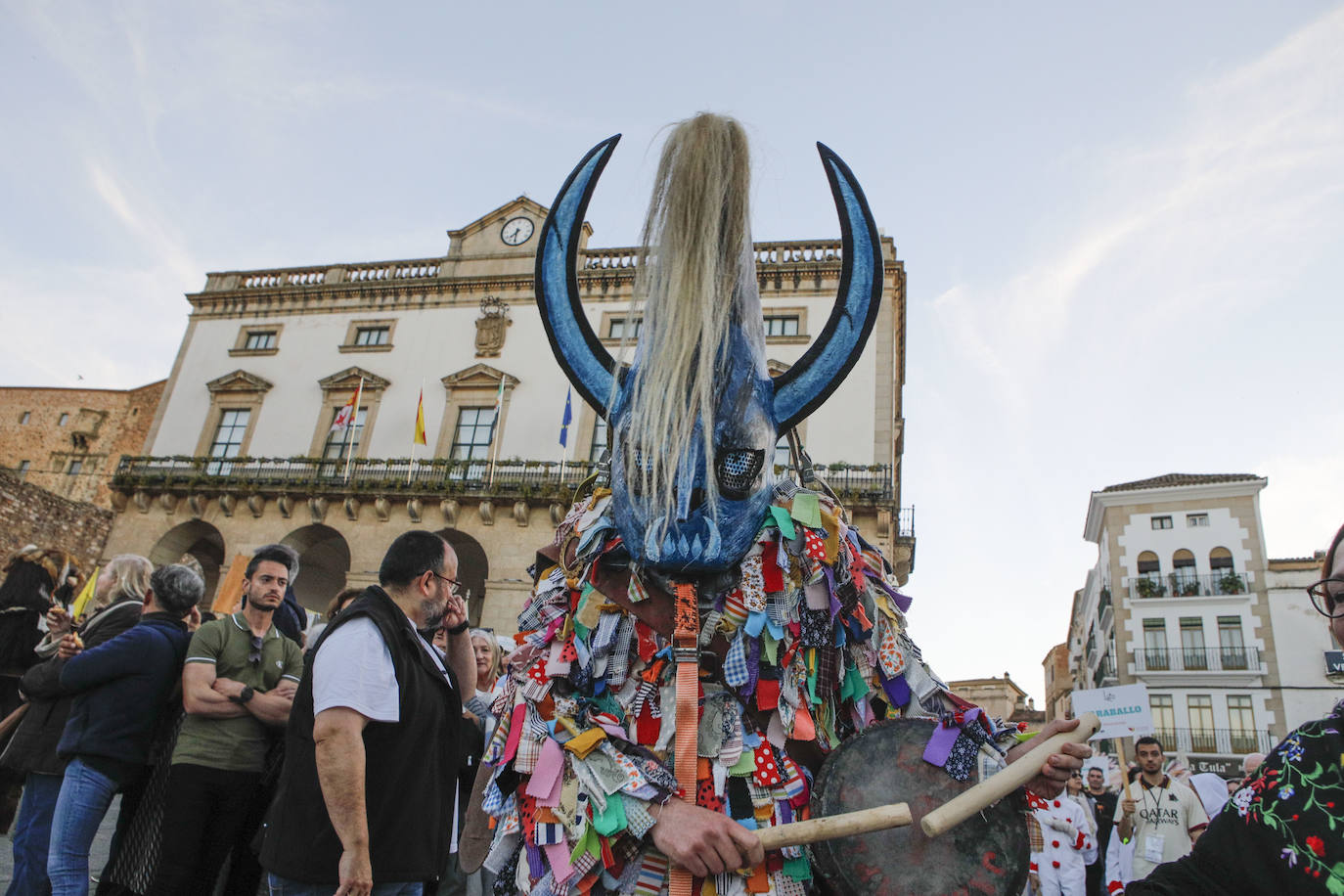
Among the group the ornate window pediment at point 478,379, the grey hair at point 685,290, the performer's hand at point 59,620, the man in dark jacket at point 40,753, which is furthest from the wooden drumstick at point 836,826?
the ornate window pediment at point 478,379

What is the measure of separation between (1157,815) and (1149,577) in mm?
27799

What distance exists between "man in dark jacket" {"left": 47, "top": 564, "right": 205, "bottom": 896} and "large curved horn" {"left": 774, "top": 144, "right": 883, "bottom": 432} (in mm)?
2711

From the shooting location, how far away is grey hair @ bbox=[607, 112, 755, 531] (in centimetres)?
196

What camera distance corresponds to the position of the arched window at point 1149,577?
101ft

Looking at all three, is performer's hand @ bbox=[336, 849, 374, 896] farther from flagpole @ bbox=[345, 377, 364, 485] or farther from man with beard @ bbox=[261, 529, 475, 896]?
flagpole @ bbox=[345, 377, 364, 485]

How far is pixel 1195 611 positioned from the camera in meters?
29.9

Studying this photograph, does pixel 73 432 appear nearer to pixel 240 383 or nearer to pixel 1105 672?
pixel 240 383

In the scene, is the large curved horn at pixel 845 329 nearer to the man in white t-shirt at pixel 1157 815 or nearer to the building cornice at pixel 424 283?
the man in white t-shirt at pixel 1157 815

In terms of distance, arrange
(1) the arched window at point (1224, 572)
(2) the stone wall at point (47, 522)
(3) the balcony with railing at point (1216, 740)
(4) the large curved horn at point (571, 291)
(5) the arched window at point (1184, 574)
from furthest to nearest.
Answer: (5) the arched window at point (1184, 574) < (1) the arched window at point (1224, 572) < (3) the balcony with railing at point (1216, 740) < (2) the stone wall at point (47, 522) < (4) the large curved horn at point (571, 291)

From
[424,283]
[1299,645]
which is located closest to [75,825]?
[424,283]

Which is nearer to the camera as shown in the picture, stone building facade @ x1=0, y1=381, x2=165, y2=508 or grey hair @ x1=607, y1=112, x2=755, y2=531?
grey hair @ x1=607, y1=112, x2=755, y2=531

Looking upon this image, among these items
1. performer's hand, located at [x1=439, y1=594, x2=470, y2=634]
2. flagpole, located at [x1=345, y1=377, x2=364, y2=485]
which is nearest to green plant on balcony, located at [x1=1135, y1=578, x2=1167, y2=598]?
flagpole, located at [x1=345, y1=377, x2=364, y2=485]

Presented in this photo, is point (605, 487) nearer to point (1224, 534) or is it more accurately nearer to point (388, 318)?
point (388, 318)

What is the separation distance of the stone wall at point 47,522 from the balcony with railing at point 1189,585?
33.1 meters
